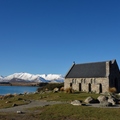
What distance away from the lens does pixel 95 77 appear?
→ 56281 millimetres

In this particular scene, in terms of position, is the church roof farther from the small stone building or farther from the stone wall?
the stone wall

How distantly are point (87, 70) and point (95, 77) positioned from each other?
5.29m

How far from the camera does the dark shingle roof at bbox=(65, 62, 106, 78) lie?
186ft

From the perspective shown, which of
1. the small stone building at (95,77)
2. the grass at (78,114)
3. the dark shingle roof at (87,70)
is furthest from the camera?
the dark shingle roof at (87,70)

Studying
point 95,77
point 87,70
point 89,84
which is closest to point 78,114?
point 95,77

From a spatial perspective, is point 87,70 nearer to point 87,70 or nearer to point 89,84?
point 87,70

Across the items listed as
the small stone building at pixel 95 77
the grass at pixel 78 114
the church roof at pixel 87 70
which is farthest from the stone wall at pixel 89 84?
the grass at pixel 78 114

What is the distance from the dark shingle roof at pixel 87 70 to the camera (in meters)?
56.8

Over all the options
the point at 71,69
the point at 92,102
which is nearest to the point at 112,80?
the point at 71,69

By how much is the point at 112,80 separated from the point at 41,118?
36.0 metres

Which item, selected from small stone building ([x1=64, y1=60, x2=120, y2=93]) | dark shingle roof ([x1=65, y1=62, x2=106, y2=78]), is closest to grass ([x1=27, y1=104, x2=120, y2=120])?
small stone building ([x1=64, y1=60, x2=120, y2=93])

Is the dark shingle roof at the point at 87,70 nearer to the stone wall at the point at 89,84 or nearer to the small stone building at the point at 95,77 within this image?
the small stone building at the point at 95,77

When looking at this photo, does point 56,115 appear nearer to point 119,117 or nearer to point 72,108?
point 72,108

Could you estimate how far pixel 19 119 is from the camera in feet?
71.8
